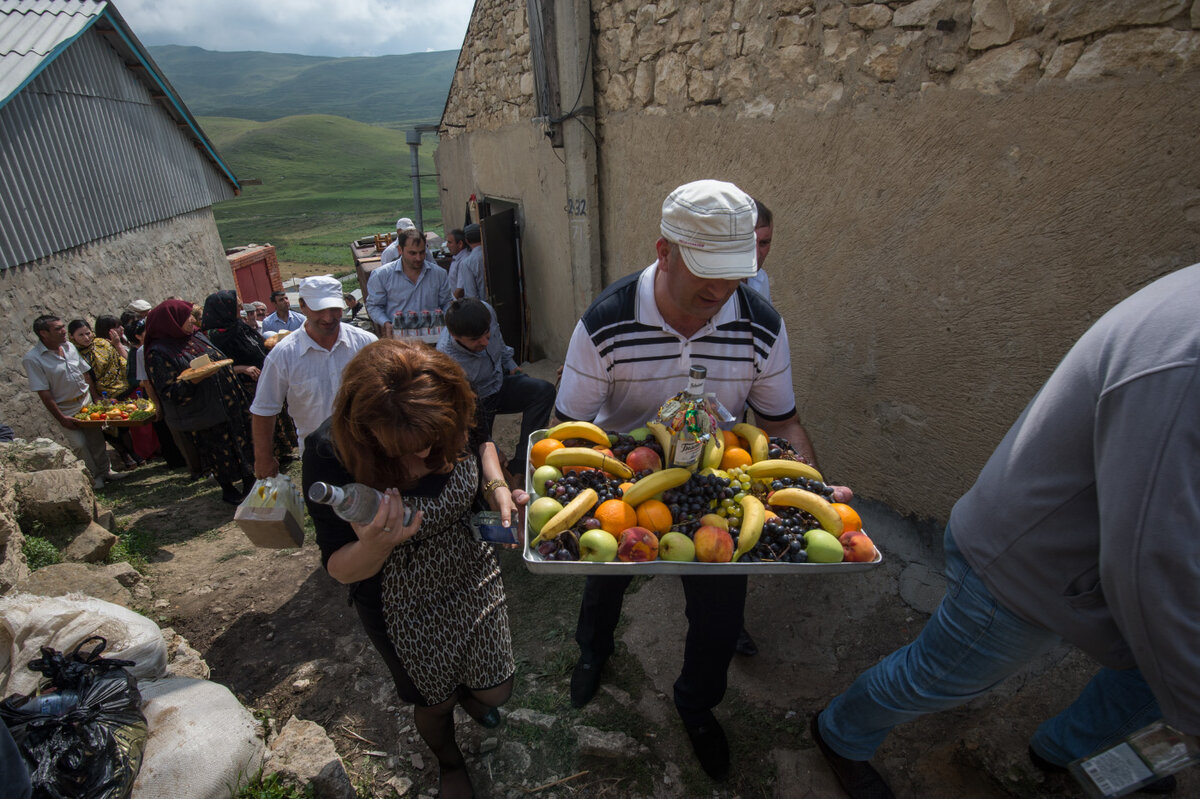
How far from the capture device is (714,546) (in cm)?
193

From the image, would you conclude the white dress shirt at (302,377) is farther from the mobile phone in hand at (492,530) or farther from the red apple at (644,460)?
the red apple at (644,460)

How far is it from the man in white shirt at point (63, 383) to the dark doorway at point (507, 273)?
4364 millimetres

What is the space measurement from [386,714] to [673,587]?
172cm

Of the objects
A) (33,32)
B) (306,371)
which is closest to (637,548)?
(306,371)

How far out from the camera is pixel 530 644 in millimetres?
3490

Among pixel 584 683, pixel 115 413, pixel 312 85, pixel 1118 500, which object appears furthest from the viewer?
pixel 312 85

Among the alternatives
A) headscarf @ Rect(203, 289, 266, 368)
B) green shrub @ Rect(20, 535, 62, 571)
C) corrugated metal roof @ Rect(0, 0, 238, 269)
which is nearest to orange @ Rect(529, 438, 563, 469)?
green shrub @ Rect(20, 535, 62, 571)

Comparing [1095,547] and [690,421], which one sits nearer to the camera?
[1095,547]

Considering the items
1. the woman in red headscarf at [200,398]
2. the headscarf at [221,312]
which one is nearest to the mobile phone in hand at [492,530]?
the woman in red headscarf at [200,398]

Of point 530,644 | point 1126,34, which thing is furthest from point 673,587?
point 1126,34

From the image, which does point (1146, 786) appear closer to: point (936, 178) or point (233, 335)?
point (936, 178)

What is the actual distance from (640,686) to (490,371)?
2367mm

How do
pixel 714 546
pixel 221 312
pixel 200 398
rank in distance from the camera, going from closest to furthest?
pixel 714 546 → pixel 200 398 → pixel 221 312

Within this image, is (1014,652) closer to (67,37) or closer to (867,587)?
(867,587)
